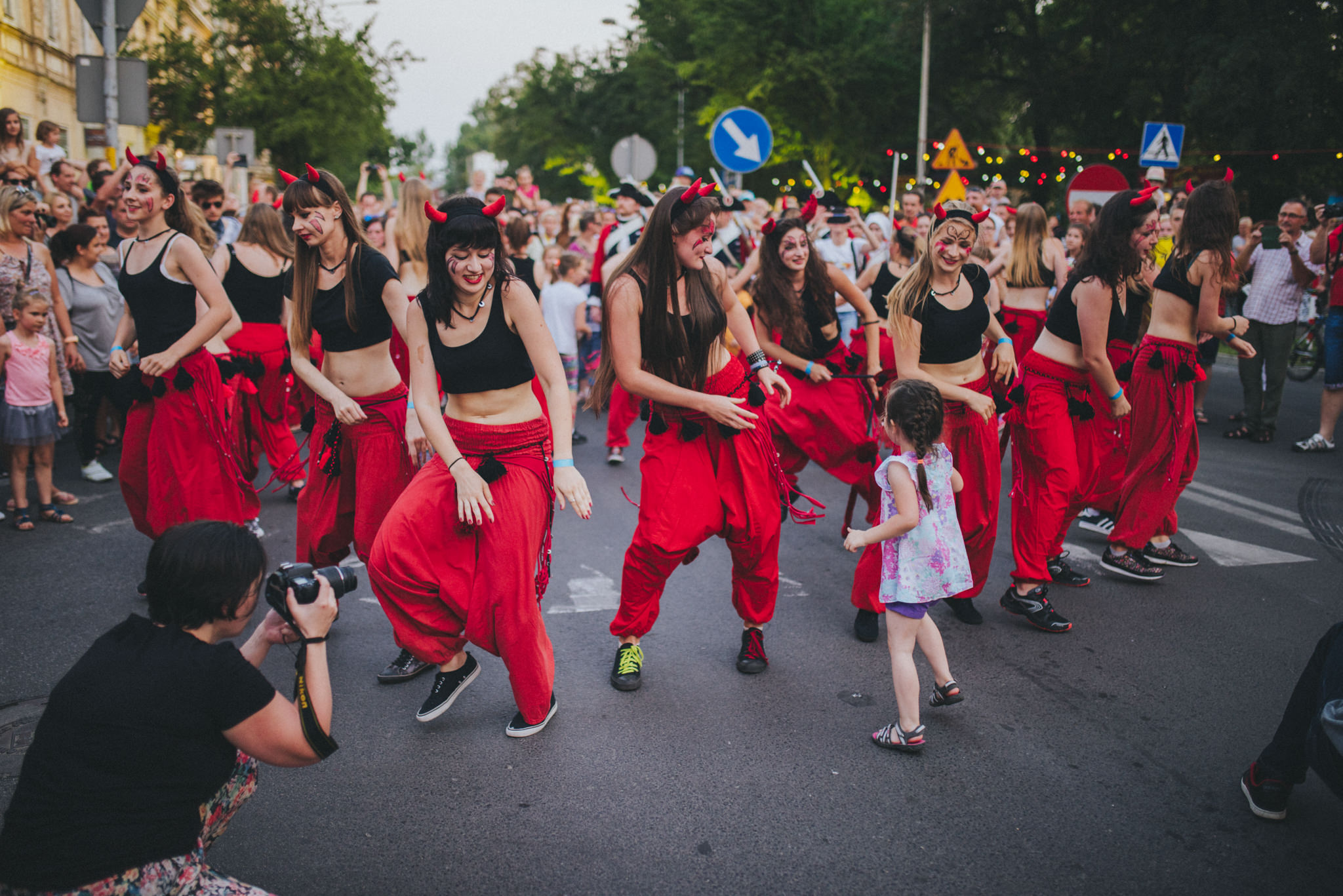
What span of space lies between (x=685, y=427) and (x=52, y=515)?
15.2ft

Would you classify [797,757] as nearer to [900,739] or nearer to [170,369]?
[900,739]

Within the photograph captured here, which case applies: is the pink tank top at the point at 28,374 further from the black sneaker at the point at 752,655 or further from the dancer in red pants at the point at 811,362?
the black sneaker at the point at 752,655

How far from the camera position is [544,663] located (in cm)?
344

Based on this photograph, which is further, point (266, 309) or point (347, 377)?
point (266, 309)

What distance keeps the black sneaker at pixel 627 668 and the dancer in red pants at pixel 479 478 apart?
46cm

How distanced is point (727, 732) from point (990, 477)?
181 cm

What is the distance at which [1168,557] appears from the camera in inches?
217

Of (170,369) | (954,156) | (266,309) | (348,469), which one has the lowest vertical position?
(348,469)

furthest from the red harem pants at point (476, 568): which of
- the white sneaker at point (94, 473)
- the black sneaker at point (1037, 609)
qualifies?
the white sneaker at point (94, 473)

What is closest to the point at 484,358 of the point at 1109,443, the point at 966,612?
the point at 966,612

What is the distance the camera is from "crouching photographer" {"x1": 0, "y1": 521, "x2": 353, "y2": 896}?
2.01 m

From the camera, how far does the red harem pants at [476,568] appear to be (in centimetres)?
332

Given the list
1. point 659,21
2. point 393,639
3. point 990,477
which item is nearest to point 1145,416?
point 990,477

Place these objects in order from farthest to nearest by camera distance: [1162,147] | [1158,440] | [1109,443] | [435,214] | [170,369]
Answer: [1162,147]
[1158,440]
[1109,443]
[170,369]
[435,214]
